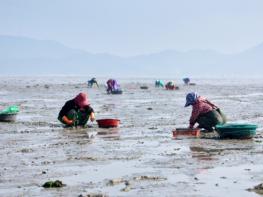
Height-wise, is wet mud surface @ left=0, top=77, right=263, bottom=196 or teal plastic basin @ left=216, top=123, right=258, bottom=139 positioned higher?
teal plastic basin @ left=216, top=123, right=258, bottom=139

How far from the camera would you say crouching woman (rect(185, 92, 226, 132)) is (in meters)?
20.3

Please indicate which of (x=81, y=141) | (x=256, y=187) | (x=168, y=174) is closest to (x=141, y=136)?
(x=81, y=141)

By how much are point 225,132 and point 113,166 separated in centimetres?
564

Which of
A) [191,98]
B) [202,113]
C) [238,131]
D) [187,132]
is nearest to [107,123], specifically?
[191,98]

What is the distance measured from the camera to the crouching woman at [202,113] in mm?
20312

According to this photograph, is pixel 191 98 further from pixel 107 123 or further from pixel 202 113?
pixel 107 123

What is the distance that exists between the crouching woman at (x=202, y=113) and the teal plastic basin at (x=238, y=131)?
1.71 metres

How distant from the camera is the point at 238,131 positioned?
18203mm

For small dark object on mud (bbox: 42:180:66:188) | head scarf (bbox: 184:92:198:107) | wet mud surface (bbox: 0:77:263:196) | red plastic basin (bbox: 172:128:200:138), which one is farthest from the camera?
head scarf (bbox: 184:92:198:107)

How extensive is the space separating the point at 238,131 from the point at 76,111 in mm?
6560

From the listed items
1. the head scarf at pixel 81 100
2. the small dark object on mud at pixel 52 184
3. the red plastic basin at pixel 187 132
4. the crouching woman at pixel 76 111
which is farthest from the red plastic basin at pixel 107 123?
the small dark object on mud at pixel 52 184

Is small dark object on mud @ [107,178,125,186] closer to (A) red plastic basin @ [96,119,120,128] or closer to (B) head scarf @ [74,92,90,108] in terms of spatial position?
(A) red plastic basin @ [96,119,120,128]

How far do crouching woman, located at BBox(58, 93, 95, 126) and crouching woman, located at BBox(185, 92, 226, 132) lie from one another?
386cm

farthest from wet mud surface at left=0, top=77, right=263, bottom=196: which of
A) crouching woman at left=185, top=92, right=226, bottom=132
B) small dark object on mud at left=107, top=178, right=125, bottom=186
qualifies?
crouching woman at left=185, top=92, right=226, bottom=132
